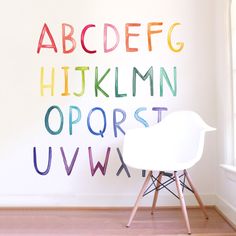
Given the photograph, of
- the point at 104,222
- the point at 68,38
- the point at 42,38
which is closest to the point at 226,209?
the point at 104,222

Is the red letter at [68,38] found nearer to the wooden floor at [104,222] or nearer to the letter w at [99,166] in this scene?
the letter w at [99,166]

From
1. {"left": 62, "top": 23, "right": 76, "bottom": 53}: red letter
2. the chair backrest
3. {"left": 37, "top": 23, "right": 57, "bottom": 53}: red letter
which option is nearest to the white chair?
the chair backrest

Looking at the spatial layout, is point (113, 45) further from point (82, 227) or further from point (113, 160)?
point (82, 227)

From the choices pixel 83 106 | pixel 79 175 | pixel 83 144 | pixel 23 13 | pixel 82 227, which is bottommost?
pixel 82 227

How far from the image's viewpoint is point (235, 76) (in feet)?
7.36

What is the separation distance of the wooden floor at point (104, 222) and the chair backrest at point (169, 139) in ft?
1.34

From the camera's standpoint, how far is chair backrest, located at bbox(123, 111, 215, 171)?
2215 millimetres

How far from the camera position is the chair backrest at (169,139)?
221cm

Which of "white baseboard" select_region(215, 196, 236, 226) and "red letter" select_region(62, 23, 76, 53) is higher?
"red letter" select_region(62, 23, 76, 53)

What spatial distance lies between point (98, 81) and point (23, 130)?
71cm

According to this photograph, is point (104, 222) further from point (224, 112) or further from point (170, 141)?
point (224, 112)

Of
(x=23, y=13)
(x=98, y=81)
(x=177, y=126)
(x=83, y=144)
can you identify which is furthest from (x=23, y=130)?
(x=177, y=126)

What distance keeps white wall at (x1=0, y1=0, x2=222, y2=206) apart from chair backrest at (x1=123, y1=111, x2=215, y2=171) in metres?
0.23

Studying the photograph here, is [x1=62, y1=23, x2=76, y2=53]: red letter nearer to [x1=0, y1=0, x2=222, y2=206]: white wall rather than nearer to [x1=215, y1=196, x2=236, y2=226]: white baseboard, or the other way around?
[x1=0, y1=0, x2=222, y2=206]: white wall
